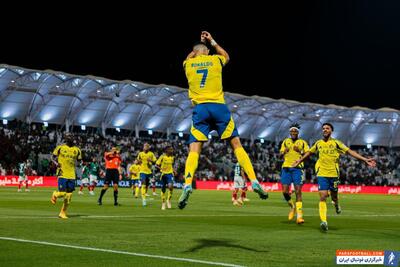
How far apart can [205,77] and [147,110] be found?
7162 cm

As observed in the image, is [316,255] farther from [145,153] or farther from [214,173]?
[214,173]

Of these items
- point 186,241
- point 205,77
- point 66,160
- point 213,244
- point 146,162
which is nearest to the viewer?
point 205,77

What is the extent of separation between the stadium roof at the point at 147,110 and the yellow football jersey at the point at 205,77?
56.1 meters

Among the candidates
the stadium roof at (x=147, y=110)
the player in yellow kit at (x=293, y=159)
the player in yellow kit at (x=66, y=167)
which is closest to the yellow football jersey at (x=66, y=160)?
the player in yellow kit at (x=66, y=167)

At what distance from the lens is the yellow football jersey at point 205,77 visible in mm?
11367

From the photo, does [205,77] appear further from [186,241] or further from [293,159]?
[293,159]

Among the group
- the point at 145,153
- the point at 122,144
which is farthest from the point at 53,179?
the point at 145,153

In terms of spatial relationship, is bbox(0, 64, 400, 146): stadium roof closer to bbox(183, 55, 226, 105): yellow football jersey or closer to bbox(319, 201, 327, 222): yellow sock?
bbox(319, 201, 327, 222): yellow sock

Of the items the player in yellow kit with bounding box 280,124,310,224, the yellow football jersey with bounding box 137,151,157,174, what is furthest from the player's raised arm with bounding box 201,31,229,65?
the yellow football jersey with bounding box 137,151,157,174

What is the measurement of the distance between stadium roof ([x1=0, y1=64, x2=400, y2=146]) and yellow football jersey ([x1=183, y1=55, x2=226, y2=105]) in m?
56.1

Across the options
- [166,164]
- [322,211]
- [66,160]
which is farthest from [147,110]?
[322,211]

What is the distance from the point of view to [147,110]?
271 feet

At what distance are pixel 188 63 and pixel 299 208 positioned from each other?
352 inches

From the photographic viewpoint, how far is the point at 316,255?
36.7 feet
